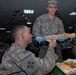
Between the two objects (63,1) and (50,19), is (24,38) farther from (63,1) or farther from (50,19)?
(63,1)

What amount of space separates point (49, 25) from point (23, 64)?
136 cm

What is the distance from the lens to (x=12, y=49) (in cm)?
141

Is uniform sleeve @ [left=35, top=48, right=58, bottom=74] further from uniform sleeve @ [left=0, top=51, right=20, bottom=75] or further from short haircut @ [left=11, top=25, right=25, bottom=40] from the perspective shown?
short haircut @ [left=11, top=25, right=25, bottom=40]

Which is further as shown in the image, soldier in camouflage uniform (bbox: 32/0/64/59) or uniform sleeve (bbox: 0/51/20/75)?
soldier in camouflage uniform (bbox: 32/0/64/59)

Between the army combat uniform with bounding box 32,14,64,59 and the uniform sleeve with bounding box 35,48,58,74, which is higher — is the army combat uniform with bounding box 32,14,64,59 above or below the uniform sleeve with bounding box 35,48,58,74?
above

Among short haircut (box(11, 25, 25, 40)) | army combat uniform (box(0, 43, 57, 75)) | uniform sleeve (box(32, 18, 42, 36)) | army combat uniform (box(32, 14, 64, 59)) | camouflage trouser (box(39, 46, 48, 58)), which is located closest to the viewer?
army combat uniform (box(0, 43, 57, 75))

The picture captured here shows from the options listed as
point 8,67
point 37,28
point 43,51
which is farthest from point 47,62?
point 37,28

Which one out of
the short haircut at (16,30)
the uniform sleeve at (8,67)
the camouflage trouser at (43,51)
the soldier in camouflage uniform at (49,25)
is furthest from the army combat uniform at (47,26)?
the uniform sleeve at (8,67)

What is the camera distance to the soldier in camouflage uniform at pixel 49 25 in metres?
2.46

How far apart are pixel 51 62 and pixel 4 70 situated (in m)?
0.40

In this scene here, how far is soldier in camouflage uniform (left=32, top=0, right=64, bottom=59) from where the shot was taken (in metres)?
2.46

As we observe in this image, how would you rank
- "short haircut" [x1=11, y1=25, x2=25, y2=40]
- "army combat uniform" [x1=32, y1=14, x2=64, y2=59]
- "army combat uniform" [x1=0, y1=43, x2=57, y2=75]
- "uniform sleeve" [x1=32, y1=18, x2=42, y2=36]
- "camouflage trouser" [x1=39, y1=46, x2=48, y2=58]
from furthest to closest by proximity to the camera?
"army combat uniform" [x1=32, y1=14, x2=64, y2=59]
"uniform sleeve" [x1=32, y1=18, x2=42, y2=36]
"camouflage trouser" [x1=39, y1=46, x2=48, y2=58]
"short haircut" [x1=11, y1=25, x2=25, y2=40]
"army combat uniform" [x1=0, y1=43, x2=57, y2=75]

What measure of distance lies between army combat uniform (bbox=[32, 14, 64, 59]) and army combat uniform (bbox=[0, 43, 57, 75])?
3.49 feet

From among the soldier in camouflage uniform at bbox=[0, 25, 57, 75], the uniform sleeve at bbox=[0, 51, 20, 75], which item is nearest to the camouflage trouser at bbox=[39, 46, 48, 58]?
the soldier in camouflage uniform at bbox=[0, 25, 57, 75]
